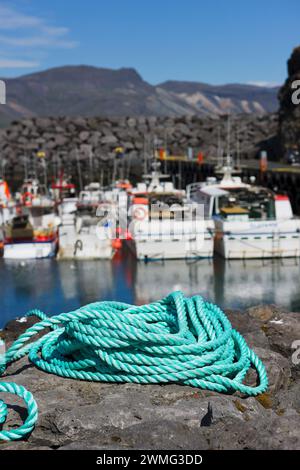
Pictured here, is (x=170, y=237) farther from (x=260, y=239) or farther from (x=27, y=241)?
(x=27, y=241)

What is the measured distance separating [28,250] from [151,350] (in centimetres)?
1653

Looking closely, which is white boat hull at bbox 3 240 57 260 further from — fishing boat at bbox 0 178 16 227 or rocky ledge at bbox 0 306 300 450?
rocky ledge at bbox 0 306 300 450

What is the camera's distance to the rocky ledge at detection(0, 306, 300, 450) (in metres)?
3.75

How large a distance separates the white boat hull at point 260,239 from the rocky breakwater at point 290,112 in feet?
79.8

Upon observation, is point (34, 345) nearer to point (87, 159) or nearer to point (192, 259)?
point (192, 259)

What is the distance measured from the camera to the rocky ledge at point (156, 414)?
375 cm

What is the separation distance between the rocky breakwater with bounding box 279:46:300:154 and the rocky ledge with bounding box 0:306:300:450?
39.7 meters

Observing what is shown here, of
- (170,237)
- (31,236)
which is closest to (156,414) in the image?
(170,237)

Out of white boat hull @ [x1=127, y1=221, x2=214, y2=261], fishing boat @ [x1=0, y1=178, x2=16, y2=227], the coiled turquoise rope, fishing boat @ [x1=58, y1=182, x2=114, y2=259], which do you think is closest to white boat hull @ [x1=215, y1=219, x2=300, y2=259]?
white boat hull @ [x1=127, y1=221, x2=214, y2=261]

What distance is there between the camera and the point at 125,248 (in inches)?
878

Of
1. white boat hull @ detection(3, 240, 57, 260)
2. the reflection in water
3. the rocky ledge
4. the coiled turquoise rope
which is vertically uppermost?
the coiled turquoise rope

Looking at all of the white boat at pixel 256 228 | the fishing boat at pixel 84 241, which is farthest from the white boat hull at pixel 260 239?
the fishing boat at pixel 84 241

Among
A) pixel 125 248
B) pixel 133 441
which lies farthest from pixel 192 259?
pixel 133 441
